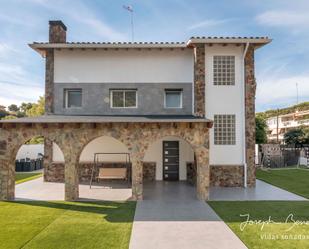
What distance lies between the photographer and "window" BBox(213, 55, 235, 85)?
14320 millimetres

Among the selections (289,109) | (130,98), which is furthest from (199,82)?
(289,109)

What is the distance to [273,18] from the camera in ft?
51.9

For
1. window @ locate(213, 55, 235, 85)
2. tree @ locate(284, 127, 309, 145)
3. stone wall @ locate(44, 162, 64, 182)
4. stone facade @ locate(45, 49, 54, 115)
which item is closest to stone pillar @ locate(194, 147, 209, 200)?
window @ locate(213, 55, 235, 85)

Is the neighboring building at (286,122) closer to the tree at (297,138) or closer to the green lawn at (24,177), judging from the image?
the tree at (297,138)

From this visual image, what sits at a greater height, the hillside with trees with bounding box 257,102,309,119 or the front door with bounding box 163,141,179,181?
the hillside with trees with bounding box 257,102,309,119

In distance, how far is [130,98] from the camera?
15.3 meters

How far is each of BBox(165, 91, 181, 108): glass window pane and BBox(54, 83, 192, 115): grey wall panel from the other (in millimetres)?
329

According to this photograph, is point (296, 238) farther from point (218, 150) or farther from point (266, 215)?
point (218, 150)

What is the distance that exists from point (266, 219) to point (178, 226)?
3.04 meters

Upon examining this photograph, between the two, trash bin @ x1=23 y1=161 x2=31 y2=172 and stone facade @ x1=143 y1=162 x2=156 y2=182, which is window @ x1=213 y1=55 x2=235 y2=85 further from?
trash bin @ x1=23 y1=161 x2=31 y2=172

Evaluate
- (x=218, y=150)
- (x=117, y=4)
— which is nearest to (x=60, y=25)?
(x=117, y=4)

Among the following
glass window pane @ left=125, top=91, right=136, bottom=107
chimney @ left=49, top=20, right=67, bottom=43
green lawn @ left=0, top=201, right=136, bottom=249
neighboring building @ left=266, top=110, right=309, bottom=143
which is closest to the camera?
green lawn @ left=0, top=201, right=136, bottom=249

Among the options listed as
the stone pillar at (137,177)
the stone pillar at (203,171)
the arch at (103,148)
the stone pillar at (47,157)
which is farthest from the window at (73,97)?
the stone pillar at (203,171)

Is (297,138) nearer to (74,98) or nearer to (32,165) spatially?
(74,98)
